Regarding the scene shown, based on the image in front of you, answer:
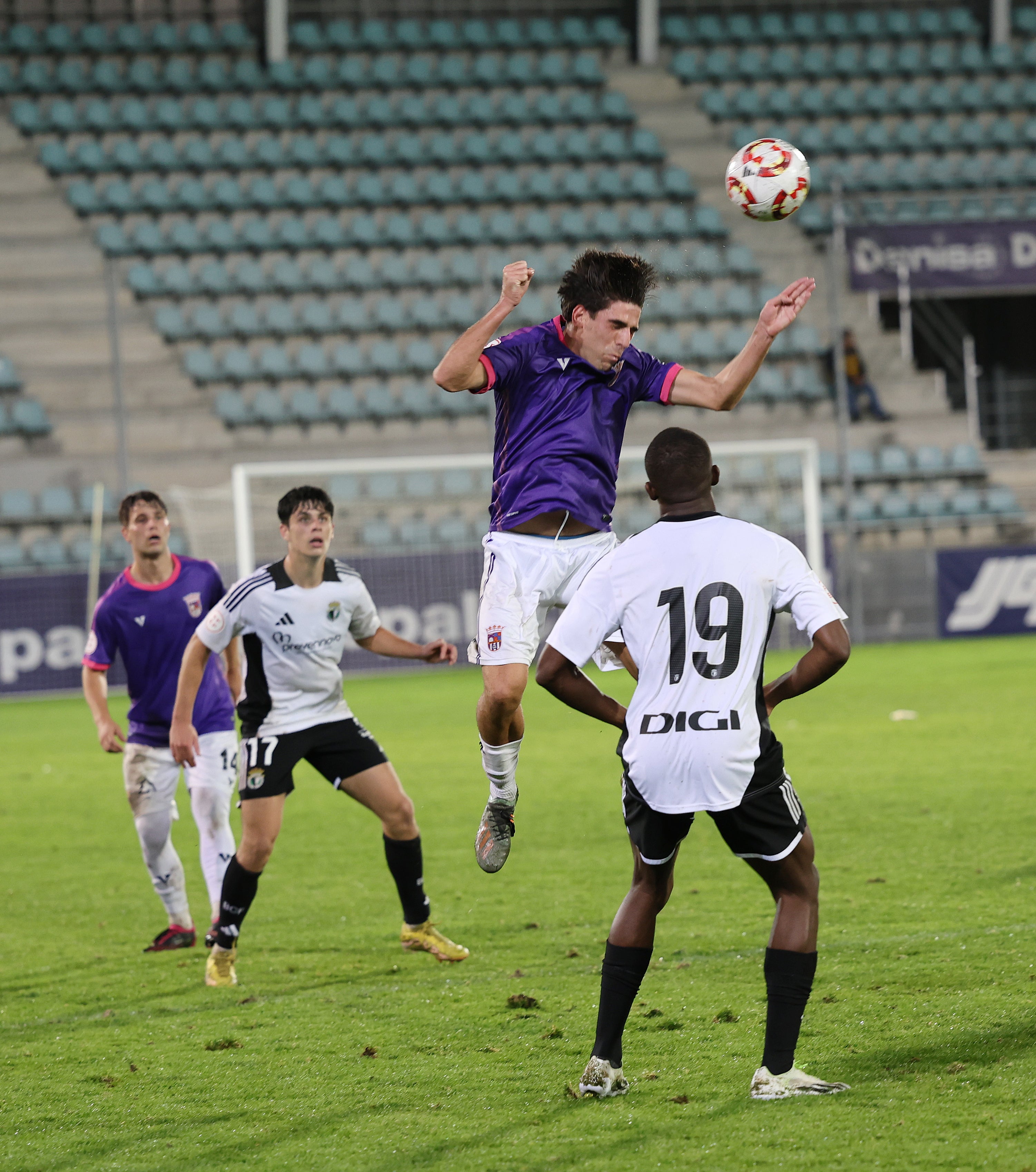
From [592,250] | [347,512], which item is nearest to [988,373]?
[347,512]

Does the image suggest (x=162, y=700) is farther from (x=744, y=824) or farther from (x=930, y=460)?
(x=930, y=460)

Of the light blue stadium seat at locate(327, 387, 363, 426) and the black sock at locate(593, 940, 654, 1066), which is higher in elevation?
the light blue stadium seat at locate(327, 387, 363, 426)

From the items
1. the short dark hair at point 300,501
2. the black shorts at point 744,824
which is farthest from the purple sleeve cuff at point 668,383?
the black shorts at point 744,824

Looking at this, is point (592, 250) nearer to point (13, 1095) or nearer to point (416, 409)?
point (13, 1095)

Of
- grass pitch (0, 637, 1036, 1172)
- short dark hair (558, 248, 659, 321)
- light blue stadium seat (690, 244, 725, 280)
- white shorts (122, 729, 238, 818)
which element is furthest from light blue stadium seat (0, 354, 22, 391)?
short dark hair (558, 248, 659, 321)

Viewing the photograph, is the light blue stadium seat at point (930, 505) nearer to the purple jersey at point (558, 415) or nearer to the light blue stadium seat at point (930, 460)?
the light blue stadium seat at point (930, 460)

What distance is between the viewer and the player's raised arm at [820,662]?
3.60m

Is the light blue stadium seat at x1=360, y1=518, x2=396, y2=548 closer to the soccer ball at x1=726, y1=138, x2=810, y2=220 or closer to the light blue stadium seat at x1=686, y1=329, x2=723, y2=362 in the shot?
the light blue stadium seat at x1=686, y1=329, x2=723, y2=362

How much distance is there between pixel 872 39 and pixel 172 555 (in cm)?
2557

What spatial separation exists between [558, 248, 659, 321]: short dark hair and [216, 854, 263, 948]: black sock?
257cm

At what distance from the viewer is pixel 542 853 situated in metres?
8.01

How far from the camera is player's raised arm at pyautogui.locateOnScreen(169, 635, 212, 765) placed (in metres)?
5.82

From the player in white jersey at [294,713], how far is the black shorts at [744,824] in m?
2.04

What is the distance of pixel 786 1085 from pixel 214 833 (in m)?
3.44
